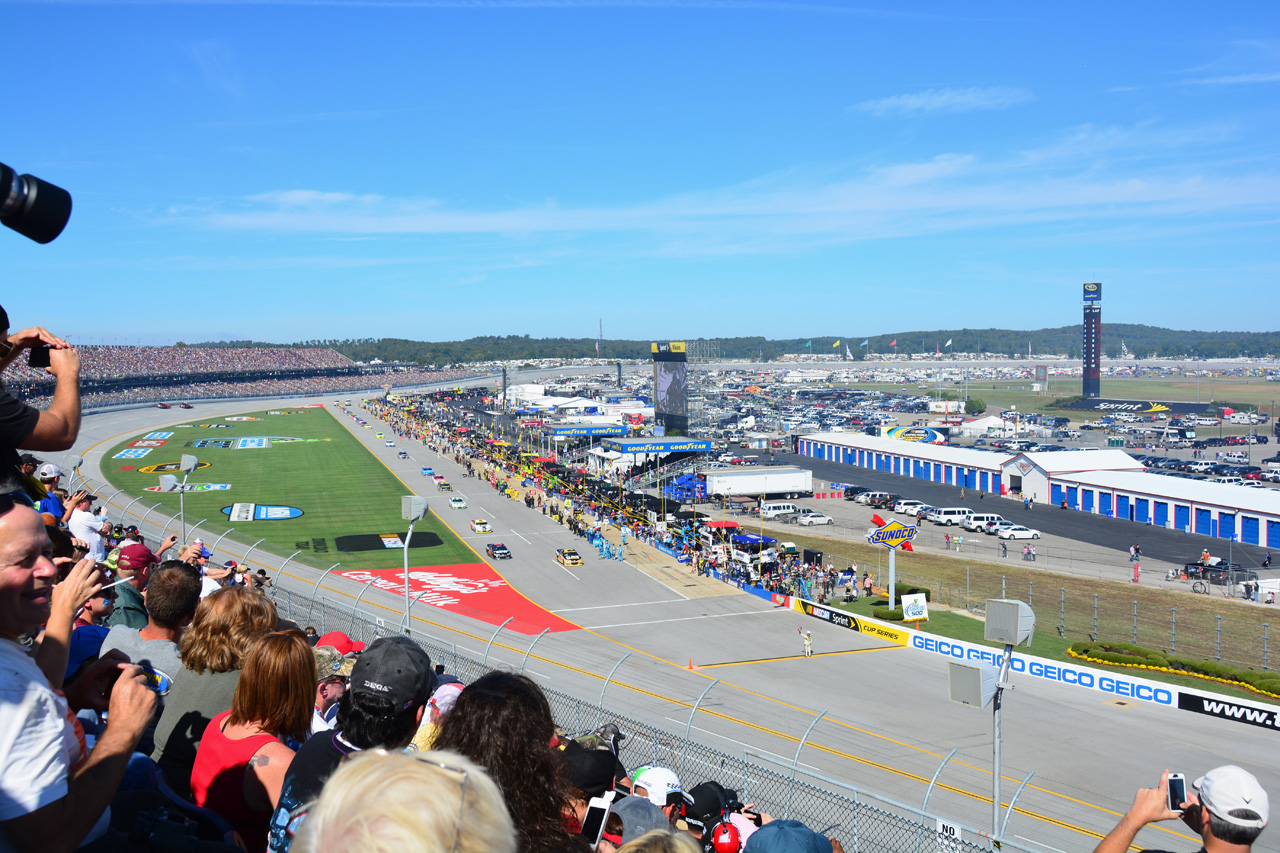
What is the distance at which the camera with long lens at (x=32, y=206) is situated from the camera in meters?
3.12

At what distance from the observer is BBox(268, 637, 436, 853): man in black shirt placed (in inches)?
131

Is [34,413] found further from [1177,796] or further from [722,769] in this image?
[722,769]

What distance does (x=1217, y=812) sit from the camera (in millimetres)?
3316

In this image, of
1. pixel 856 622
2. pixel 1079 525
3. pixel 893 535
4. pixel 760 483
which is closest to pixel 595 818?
pixel 856 622

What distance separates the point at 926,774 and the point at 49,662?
16.6m

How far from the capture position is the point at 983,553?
1604 inches

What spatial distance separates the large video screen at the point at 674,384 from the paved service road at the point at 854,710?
41.0m

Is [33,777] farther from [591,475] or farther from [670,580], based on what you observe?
[591,475]

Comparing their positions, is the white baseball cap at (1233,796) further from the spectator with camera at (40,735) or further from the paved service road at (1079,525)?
the paved service road at (1079,525)

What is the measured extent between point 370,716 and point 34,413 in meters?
1.76

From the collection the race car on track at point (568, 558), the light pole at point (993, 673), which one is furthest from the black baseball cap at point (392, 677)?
the race car on track at point (568, 558)

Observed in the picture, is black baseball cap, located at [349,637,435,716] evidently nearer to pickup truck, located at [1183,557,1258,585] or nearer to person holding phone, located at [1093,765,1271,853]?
person holding phone, located at [1093,765,1271,853]

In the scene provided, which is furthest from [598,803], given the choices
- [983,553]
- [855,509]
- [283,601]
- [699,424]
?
[699,424]

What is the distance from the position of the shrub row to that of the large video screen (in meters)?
49.7
